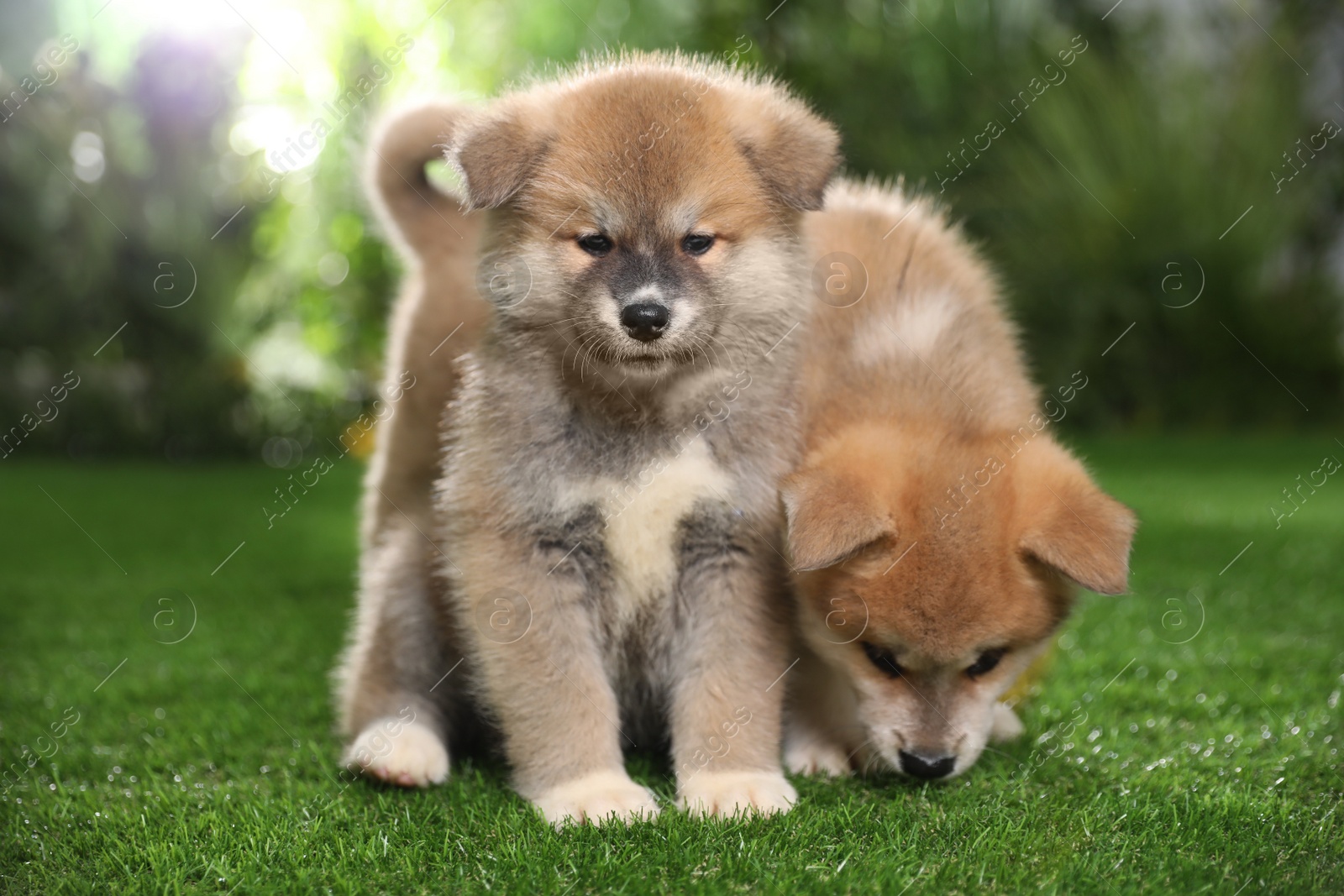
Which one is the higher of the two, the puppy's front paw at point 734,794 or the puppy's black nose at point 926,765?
the puppy's black nose at point 926,765

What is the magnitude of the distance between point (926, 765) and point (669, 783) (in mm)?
538

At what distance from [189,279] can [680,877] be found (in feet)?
34.4

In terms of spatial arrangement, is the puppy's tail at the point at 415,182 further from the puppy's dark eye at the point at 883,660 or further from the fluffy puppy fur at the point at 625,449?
the puppy's dark eye at the point at 883,660

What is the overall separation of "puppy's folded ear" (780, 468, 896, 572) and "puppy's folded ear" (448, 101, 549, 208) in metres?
0.78

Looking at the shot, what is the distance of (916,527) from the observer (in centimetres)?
206

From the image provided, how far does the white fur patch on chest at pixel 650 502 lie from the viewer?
2119 millimetres

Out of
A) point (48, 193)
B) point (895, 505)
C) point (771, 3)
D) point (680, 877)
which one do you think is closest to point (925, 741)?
point (895, 505)

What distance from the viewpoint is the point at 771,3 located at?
6430mm

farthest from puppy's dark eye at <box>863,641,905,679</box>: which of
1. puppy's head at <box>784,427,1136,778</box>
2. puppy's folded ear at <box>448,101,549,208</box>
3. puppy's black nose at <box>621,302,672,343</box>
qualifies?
puppy's folded ear at <box>448,101,549,208</box>

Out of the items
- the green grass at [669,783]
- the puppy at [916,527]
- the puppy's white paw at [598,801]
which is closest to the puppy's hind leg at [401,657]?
the green grass at [669,783]

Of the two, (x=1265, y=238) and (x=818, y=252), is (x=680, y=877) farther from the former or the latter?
(x=1265, y=238)

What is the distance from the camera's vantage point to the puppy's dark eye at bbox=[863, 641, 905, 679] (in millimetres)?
2139

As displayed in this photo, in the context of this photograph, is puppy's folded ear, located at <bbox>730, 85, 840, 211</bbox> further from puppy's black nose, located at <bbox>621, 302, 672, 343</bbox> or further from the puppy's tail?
the puppy's tail

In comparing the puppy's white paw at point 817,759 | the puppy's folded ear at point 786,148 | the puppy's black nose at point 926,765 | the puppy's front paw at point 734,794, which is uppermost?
the puppy's folded ear at point 786,148
